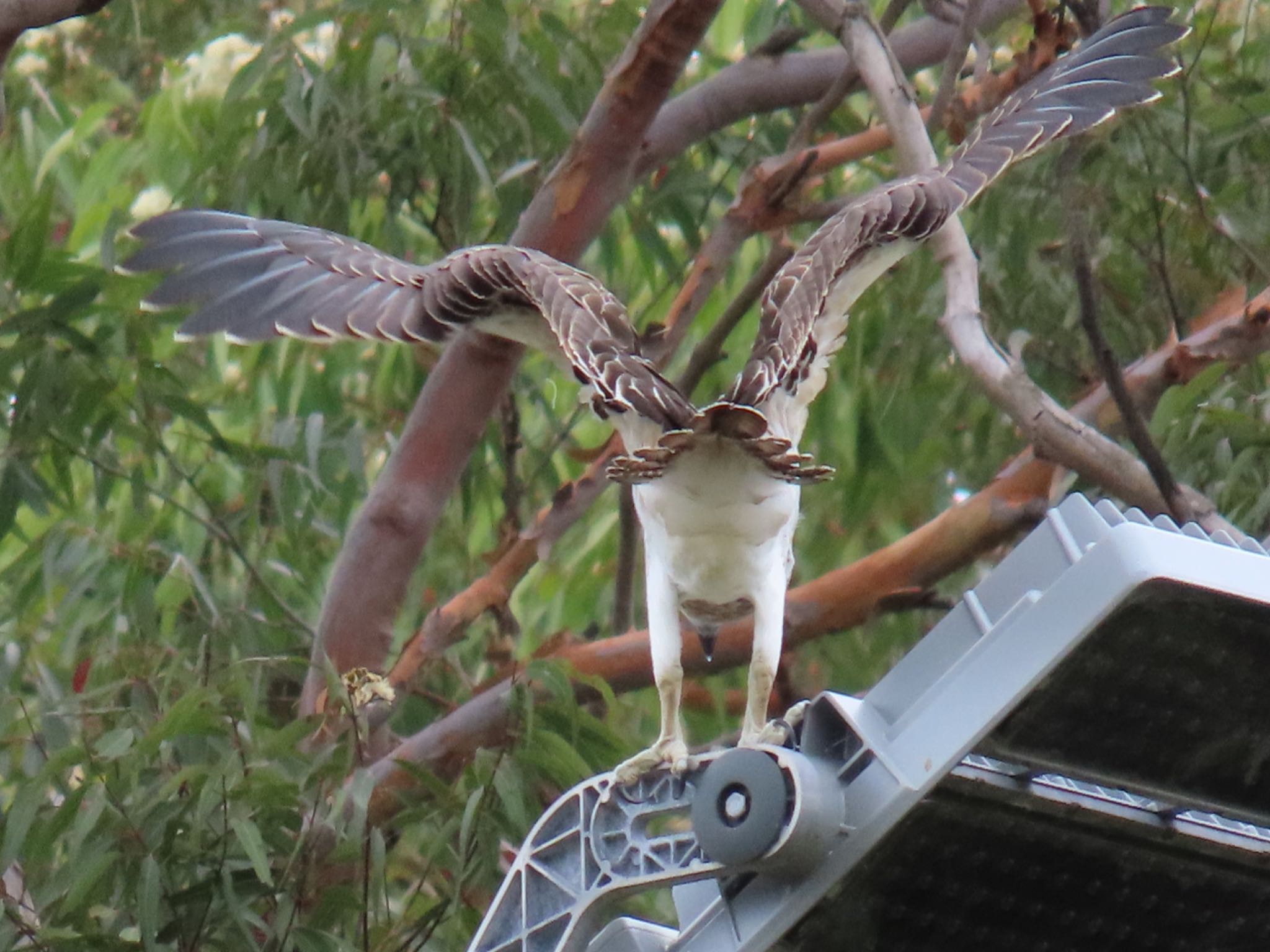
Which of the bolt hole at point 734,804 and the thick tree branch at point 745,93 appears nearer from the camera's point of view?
the bolt hole at point 734,804

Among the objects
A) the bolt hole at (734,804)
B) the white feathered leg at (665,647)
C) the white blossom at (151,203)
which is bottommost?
the white feathered leg at (665,647)

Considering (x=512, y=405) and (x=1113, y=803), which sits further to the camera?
(x=512, y=405)

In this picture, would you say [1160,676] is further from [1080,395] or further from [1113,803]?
[1080,395]

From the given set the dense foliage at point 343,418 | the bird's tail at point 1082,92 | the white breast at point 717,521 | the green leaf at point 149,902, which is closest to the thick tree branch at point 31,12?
the dense foliage at point 343,418

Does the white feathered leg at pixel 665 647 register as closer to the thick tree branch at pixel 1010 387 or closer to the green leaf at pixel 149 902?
the thick tree branch at pixel 1010 387

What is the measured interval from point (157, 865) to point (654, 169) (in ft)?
5.68

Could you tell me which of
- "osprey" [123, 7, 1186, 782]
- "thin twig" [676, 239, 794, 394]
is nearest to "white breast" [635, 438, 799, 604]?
"osprey" [123, 7, 1186, 782]

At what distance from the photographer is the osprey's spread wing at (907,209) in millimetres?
2279

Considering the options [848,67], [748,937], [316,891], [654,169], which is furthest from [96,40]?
[748,937]

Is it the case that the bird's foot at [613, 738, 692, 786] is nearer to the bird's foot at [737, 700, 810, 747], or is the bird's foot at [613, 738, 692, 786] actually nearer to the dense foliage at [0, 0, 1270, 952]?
the bird's foot at [737, 700, 810, 747]

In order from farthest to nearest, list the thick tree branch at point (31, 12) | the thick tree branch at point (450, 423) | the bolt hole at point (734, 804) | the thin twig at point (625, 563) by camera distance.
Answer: the thin twig at point (625, 563) < the thick tree branch at point (450, 423) < the thick tree branch at point (31, 12) < the bolt hole at point (734, 804)

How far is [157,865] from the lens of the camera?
2527 millimetres

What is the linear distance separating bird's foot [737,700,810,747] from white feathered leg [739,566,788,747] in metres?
0.01

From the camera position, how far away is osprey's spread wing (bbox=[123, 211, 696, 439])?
7.41 feet
